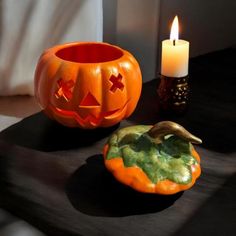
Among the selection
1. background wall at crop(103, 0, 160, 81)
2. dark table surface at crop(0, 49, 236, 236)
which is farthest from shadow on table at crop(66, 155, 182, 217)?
background wall at crop(103, 0, 160, 81)

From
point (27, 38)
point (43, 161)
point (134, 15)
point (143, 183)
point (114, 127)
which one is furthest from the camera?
point (134, 15)

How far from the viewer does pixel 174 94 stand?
78 centimetres

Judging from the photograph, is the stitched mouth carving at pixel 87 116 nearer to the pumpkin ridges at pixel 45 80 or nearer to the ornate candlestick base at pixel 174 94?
the pumpkin ridges at pixel 45 80

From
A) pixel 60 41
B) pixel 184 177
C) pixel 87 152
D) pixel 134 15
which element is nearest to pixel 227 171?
pixel 184 177

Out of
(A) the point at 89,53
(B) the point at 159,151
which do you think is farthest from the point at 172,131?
(A) the point at 89,53

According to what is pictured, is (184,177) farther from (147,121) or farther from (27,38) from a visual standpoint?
(27,38)

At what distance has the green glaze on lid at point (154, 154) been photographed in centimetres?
54

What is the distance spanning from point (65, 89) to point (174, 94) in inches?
8.4

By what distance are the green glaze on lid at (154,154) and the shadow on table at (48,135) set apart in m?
0.12

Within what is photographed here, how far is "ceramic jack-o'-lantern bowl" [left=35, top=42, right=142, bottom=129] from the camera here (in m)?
0.66

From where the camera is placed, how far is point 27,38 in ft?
2.94

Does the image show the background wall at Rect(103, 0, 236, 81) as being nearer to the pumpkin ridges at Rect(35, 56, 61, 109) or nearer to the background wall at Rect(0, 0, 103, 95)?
the background wall at Rect(0, 0, 103, 95)

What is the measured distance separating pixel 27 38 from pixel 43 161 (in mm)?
354

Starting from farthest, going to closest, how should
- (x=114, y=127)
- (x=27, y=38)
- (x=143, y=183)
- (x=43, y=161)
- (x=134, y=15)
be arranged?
1. (x=134, y=15)
2. (x=27, y=38)
3. (x=114, y=127)
4. (x=43, y=161)
5. (x=143, y=183)
